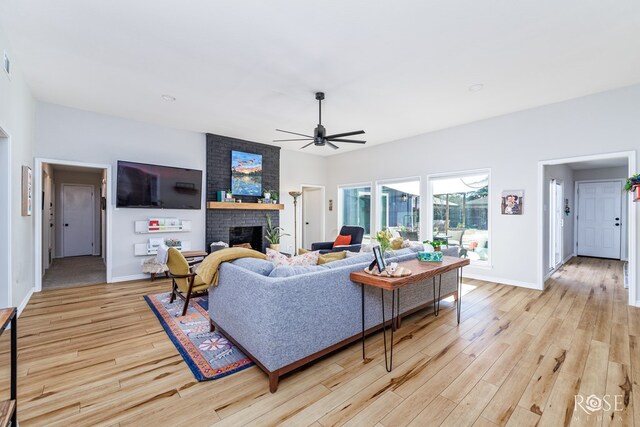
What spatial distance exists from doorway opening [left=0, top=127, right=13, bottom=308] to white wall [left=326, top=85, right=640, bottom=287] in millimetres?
6020

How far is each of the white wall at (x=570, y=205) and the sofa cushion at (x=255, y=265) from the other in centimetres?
453

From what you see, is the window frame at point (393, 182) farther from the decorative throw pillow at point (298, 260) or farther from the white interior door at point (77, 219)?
the white interior door at point (77, 219)

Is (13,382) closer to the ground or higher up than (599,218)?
closer to the ground

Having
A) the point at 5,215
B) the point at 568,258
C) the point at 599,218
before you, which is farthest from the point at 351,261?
the point at 599,218

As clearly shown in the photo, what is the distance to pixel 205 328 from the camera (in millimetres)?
2939

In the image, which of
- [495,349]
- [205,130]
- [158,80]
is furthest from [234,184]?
[495,349]

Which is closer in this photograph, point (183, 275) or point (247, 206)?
point (183, 275)

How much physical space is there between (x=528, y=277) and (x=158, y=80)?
6.09 metres

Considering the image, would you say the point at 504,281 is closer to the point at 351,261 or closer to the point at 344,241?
the point at 344,241

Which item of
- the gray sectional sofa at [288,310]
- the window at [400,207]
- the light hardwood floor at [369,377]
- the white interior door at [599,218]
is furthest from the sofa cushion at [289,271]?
the white interior door at [599,218]

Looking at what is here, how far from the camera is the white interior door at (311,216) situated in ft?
26.6

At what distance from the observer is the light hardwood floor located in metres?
1.72

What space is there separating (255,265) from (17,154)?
321 centimetres

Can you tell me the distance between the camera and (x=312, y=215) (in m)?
8.38
